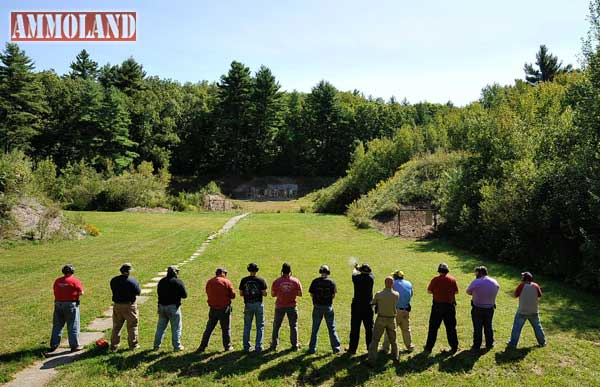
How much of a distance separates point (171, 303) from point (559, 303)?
12.6 m

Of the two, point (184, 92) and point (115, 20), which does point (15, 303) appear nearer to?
point (115, 20)

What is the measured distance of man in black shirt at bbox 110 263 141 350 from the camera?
9312mm

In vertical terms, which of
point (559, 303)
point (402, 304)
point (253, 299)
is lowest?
point (559, 303)

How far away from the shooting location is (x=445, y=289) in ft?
30.4

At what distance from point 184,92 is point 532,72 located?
62.2 metres

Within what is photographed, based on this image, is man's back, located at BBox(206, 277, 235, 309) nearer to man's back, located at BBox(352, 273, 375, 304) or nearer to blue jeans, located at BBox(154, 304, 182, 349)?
blue jeans, located at BBox(154, 304, 182, 349)

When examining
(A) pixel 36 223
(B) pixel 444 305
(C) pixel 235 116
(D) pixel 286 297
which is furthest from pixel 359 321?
(C) pixel 235 116

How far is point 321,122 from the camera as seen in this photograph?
243 feet

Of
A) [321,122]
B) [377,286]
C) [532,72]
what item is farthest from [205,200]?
[532,72]

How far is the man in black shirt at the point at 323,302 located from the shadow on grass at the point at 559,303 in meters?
6.35

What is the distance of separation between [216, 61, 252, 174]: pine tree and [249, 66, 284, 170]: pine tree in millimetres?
1077

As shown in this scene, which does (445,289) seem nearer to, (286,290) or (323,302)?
(323,302)

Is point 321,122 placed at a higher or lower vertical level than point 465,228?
higher

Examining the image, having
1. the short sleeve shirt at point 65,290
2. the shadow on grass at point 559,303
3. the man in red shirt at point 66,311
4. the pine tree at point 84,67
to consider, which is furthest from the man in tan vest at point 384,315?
the pine tree at point 84,67
